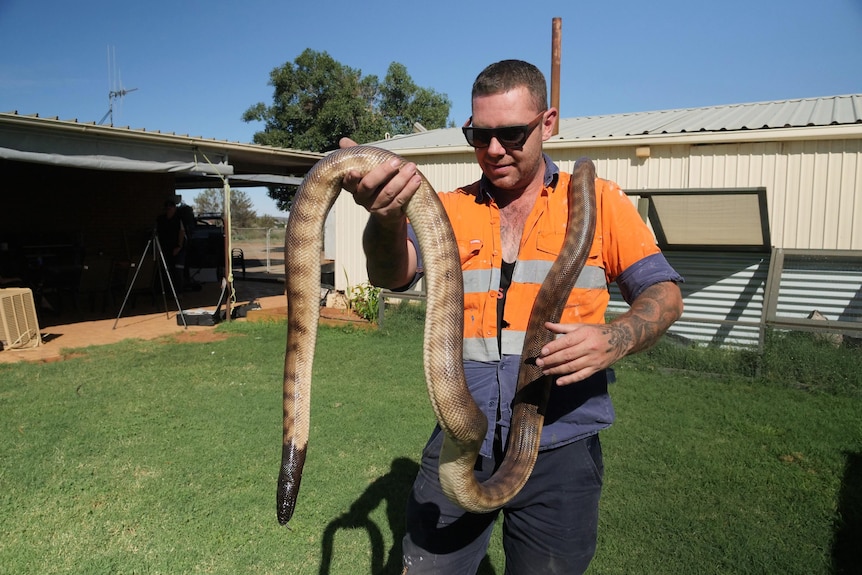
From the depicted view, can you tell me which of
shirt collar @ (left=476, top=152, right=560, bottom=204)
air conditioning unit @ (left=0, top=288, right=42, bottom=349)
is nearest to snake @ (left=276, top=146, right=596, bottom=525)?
shirt collar @ (left=476, top=152, right=560, bottom=204)

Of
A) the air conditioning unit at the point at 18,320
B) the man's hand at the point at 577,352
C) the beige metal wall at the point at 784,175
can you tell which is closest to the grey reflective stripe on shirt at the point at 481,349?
the man's hand at the point at 577,352

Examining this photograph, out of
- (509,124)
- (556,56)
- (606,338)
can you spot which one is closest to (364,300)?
(556,56)

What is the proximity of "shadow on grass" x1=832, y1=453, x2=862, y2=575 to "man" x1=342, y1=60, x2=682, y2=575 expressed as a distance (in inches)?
113

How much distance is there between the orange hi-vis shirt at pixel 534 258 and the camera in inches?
92.4

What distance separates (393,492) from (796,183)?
28.0 ft

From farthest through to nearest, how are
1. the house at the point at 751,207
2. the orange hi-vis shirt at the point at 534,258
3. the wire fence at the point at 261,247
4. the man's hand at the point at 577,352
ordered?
the wire fence at the point at 261,247 → the house at the point at 751,207 → the orange hi-vis shirt at the point at 534,258 → the man's hand at the point at 577,352

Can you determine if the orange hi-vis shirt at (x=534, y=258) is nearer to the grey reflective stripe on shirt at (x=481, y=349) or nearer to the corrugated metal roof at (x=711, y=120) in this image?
the grey reflective stripe on shirt at (x=481, y=349)

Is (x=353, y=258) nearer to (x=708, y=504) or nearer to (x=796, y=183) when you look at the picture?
(x=796, y=183)

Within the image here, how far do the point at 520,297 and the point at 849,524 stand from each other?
3.98m

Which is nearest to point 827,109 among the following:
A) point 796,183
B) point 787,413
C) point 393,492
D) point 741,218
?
point 796,183

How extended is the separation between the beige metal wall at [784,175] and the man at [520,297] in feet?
26.9

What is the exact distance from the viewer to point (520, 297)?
2.41m

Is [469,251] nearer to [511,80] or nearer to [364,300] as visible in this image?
[511,80]

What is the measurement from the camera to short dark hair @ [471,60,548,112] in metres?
2.28
